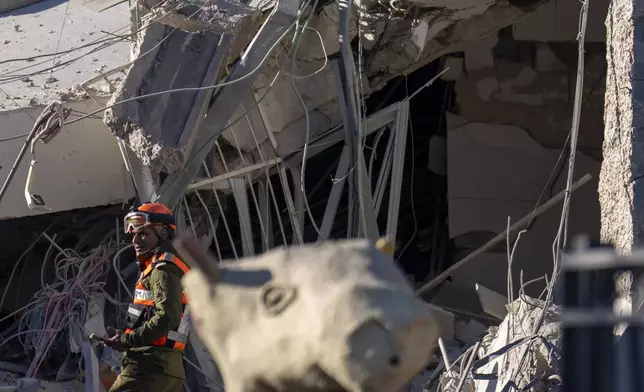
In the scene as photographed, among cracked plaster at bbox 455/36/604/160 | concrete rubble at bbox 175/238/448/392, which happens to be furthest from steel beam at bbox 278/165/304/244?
concrete rubble at bbox 175/238/448/392

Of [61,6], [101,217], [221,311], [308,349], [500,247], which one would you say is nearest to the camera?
[308,349]

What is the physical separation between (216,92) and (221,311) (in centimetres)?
474

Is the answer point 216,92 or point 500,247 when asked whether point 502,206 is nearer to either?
point 500,247

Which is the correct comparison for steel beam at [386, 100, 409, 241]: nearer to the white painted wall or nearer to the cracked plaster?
the white painted wall

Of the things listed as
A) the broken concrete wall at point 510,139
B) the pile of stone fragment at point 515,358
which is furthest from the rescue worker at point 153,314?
the broken concrete wall at point 510,139

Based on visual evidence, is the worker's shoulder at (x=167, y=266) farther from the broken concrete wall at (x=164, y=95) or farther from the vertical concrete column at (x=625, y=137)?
the vertical concrete column at (x=625, y=137)

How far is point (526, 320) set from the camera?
564cm

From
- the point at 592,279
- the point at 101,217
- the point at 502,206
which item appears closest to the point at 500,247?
the point at 502,206

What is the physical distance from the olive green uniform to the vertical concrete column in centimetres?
201

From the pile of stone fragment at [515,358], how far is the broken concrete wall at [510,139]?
3566 mm

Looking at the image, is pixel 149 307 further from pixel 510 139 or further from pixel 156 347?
pixel 510 139

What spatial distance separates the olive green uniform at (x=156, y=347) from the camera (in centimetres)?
511

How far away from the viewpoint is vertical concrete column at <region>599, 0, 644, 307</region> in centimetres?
490

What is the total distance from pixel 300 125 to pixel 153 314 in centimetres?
252
